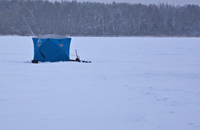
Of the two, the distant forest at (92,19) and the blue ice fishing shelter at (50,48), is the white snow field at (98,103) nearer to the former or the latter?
the blue ice fishing shelter at (50,48)

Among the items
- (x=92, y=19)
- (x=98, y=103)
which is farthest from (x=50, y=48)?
(x=92, y=19)

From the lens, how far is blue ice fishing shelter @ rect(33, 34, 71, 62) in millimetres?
15859

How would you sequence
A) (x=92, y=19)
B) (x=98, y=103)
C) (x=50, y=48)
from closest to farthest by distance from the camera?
(x=98, y=103), (x=50, y=48), (x=92, y=19)

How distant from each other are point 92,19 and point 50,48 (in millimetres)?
89811

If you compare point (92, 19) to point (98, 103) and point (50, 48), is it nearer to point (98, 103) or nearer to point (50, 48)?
point (50, 48)

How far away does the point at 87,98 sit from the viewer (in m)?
6.96

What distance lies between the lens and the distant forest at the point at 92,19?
99000 mm

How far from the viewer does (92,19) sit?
4112 inches

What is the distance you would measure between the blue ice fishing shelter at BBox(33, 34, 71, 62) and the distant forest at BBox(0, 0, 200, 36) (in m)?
80.3

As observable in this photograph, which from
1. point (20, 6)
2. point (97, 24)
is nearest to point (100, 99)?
point (97, 24)

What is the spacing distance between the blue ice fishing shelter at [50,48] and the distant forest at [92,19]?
8028 centimetres

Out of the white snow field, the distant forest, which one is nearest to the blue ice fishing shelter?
the white snow field

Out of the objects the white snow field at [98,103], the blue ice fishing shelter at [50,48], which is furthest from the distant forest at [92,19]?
the white snow field at [98,103]

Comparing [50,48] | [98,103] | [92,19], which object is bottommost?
[98,103]
